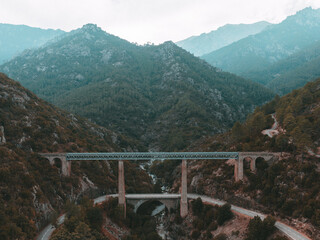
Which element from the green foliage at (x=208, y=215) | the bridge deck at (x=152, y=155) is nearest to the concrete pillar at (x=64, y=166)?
the bridge deck at (x=152, y=155)

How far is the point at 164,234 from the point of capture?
7931 centimetres

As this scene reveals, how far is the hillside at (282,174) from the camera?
60.4 meters

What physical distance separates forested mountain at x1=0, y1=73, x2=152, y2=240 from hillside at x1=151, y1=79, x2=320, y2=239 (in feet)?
93.0

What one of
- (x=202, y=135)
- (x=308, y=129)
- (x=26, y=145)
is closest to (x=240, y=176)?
(x=308, y=129)

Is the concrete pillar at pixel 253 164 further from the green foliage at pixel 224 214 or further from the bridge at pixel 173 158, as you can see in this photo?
the green foliage at pixel 224 214

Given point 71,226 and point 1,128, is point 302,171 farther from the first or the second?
point 1,128

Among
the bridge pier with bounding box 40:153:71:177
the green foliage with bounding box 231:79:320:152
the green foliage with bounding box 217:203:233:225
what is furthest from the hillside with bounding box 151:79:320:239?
the bridge pier with bounding box 40:153:71:177

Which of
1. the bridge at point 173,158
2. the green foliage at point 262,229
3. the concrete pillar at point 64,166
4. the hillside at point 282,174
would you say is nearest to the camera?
the green foliage at point 262,229

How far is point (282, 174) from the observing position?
6956 centimetres

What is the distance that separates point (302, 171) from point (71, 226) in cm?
5456

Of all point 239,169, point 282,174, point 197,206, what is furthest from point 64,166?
point 282,174

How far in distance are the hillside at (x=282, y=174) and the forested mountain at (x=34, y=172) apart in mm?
28336

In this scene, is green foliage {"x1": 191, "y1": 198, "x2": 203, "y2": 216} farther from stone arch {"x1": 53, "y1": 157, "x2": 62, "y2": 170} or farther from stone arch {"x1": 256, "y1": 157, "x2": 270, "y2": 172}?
stone arch {"x1": 53, "y1": 157, "x2": 62, "y2": 170}

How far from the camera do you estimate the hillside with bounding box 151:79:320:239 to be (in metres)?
60.4
